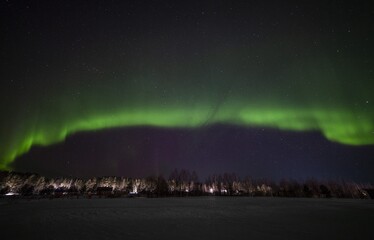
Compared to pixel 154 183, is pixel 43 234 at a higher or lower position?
lower

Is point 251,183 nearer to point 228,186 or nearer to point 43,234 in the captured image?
point 228,186

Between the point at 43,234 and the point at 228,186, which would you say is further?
the point at 228,186

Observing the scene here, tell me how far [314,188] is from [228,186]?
184 ft

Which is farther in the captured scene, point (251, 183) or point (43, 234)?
point (251, 183)

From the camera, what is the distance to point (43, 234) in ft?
42.5

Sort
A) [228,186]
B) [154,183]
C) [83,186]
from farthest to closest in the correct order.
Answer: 1. [228,186]
2. [154,183]
3. [83,186]

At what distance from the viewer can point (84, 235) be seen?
12.5m

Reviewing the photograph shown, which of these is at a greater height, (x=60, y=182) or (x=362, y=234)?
(x=60, y=182)

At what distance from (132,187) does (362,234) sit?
14976cm

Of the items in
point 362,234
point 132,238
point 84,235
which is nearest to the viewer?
point 132,238

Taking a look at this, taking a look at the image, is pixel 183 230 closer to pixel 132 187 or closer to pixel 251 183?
pixel 132 187

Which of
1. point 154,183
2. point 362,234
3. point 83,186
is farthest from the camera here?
point 154,183

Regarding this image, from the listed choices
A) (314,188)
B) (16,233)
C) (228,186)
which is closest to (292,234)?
(16,233)

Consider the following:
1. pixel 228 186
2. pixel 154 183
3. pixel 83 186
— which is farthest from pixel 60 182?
pixel 228 186
